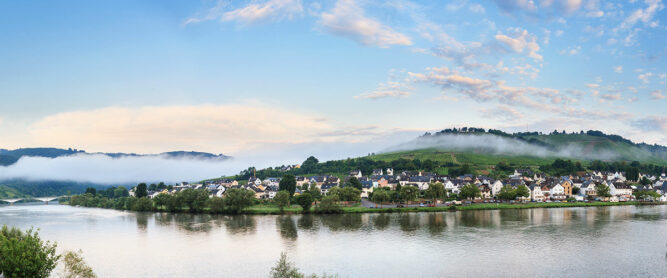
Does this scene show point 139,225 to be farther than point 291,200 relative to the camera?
No

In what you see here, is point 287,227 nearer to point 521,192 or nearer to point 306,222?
point 306,222

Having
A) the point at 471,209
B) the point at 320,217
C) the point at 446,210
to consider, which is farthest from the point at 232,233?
the point at 471,209

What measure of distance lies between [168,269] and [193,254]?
5.51m

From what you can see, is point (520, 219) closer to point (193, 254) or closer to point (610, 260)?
point (610, 260)

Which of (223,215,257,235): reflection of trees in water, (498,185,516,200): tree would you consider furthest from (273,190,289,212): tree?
(498,185,516,200): tree

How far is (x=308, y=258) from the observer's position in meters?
38.0

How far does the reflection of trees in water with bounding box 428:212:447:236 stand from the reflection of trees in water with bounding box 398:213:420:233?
1.81 meters

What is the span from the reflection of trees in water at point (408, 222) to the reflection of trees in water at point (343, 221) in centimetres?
550

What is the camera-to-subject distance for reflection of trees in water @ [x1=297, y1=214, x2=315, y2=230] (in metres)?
56.0

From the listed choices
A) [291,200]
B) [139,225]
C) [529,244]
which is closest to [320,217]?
[291,200]

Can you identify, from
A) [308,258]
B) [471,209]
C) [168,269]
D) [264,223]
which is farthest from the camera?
[471,209]

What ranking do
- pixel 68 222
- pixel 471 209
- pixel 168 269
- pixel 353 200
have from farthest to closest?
pixel 353 200 → pixel 471 209 → pixel 68 222 → pixel 168 269

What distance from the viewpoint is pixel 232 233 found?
52.8 m

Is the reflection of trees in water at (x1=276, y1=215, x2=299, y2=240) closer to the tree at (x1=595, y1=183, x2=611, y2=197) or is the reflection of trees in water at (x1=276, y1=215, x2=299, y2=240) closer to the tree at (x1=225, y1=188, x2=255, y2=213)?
the tree at (x1=225, y1=188, x2=255, y2=213)
